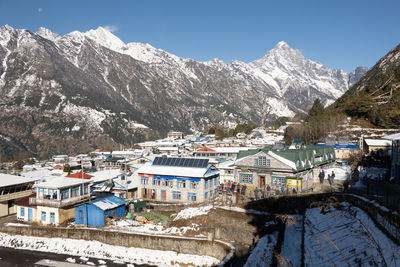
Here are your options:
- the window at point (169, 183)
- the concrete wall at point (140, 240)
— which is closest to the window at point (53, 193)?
the concrete wall at point (140, 240)

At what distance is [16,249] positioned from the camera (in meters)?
31.2

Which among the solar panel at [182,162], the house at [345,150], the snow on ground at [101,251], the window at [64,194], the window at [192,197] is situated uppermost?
the house at [345,150]

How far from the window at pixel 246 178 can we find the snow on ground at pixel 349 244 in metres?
19.6

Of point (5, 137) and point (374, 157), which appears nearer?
point (374, 157)

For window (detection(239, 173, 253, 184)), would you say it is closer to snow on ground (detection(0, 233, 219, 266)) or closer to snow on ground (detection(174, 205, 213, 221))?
snow on ground (detection(174, 205, 213, 221))

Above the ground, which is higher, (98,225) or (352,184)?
(352,184)

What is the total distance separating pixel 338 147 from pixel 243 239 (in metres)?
37.3

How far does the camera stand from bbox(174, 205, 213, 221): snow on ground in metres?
32.4

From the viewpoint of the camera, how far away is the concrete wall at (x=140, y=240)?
26.4m

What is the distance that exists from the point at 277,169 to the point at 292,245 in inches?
653

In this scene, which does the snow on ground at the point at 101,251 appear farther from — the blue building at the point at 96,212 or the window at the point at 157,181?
the window at the point at 157,181

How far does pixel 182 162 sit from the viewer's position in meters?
42.8

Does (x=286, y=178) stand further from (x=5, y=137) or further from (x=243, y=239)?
(x=5, y=137)

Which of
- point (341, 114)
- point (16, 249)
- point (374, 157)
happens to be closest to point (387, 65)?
point (341, 114)
